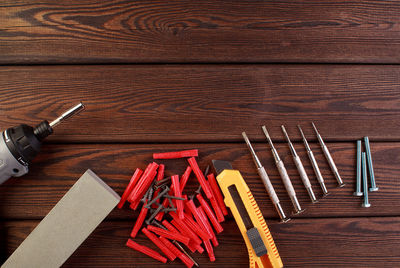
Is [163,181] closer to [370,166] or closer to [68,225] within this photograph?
[68,225]

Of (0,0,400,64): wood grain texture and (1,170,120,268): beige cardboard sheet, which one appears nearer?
(1,170,120,268): beige cardboard sheet

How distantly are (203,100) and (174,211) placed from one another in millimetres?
335

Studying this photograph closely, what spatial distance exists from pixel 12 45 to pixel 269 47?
30.2 inches

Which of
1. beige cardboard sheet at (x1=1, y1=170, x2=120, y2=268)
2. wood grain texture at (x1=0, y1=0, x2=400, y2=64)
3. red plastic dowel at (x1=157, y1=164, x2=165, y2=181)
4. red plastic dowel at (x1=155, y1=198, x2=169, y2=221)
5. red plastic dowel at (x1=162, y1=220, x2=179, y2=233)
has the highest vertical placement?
wood grain texture at (x1=0, y1=0, x2=400, y2=64)

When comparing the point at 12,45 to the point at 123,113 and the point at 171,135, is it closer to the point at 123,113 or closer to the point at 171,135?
the point at 123,113

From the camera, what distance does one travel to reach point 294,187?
0.85 metres

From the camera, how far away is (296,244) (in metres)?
0.85

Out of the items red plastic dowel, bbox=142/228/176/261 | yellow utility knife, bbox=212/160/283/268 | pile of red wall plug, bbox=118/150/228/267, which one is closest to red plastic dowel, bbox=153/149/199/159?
pile of red wall plug, bbox=118/150/228/267

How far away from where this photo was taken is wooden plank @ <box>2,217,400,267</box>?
2.67ft

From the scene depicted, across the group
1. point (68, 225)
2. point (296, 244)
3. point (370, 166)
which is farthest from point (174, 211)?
point (370, 166)

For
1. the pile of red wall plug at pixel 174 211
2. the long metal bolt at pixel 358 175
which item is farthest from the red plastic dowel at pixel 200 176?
the long metal bolt at pixel 358 175

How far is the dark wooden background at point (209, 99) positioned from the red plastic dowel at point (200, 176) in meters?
0.04

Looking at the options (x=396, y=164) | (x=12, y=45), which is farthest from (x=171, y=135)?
(x=396, y=164)

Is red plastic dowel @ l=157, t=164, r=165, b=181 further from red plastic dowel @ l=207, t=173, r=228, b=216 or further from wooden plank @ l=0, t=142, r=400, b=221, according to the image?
red plastic dowel @ l=207, t=173, r=228, b=216
